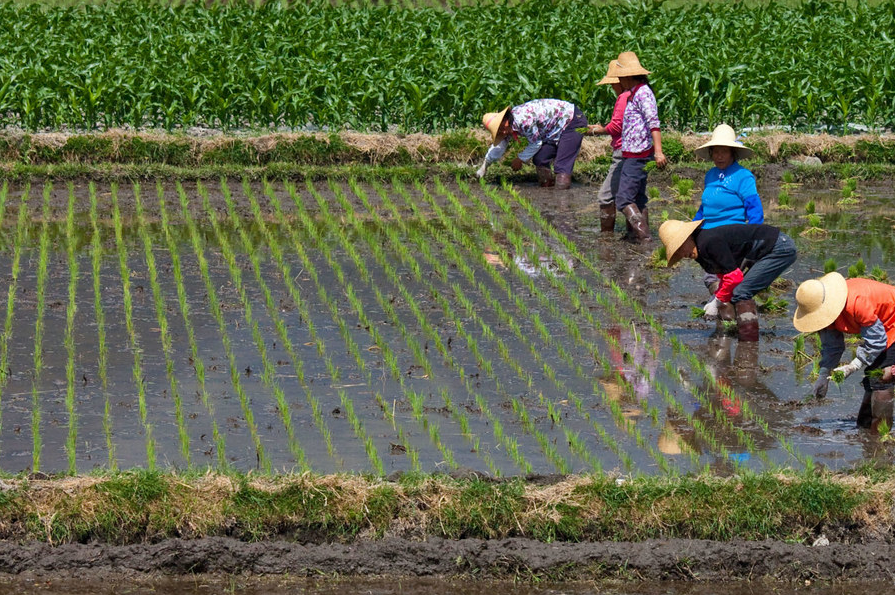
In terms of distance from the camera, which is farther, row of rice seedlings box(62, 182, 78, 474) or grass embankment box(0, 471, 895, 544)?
row of rice seedlings box(62, 182, 78, 474)

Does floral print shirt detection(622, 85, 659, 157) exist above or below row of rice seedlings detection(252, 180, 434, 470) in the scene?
above

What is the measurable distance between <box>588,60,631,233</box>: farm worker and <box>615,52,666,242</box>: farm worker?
0.10 meters

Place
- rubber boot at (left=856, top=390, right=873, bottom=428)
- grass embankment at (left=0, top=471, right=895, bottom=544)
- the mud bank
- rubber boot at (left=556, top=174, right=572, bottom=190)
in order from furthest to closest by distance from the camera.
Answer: rubber boot at (left=556, top=174, right=572, bottom=190)
rubber boot at (left=856, top=390, right=873, bottom=428)
grass embankment at (left=0, top=471, right=895, bottom=544)
the mud bank

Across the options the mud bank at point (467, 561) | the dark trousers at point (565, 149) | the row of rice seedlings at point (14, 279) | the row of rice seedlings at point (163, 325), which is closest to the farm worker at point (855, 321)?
the mud bank at point (467, 561)

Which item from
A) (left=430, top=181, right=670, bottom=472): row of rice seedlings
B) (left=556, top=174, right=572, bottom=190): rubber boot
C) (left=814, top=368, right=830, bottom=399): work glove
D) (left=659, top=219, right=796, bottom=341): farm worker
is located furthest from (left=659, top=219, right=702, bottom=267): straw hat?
(left=556, top=174, right=572, bottom=190): rubber boot

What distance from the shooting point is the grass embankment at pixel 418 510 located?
5.89 m

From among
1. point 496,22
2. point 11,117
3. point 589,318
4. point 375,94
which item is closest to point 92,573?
point 589,318

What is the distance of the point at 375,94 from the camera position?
15.7 metres

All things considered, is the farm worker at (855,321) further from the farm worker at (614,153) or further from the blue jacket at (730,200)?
the farm worker at (614,153)

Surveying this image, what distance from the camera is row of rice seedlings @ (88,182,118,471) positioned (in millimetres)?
6984

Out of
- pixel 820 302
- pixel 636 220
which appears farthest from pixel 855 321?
pixel 636 220

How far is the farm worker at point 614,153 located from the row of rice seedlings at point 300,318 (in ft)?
9.12

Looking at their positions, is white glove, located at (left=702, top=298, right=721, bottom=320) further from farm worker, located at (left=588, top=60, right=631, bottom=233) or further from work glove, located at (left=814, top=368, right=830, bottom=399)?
farm worker, located at (left=588, top=60, right=631, bottom=233)

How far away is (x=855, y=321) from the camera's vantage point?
677cm
